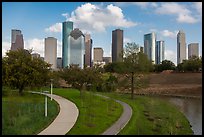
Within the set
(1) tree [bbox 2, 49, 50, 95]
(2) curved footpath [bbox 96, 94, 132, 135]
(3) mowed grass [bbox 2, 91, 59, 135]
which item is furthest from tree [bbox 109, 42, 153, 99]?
(3) mowed grass [bbox 2, 91, 59, 135]

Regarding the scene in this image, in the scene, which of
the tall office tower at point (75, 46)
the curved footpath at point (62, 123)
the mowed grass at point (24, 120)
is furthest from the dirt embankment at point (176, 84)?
the mowed grass at point (24, 120)

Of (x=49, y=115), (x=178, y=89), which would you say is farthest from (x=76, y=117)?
(x=178, y=89)

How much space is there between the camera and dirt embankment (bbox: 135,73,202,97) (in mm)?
53156

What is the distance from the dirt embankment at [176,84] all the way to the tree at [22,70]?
27.1 m

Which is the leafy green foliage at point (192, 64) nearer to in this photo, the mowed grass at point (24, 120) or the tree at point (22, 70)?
the tree at point (22, 70)

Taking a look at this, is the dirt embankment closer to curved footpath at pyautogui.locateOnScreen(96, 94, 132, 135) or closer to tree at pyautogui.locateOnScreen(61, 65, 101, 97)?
tree at pyautogui.locateOnScreen(61, 65, 101, 97)

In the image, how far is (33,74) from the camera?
26969 mm

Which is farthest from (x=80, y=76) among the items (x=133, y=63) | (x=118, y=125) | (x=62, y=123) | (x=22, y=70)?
(x=62, y=123)

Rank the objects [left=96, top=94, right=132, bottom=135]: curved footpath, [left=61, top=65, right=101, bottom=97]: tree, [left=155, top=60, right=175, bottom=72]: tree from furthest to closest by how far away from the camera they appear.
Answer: [left=155, top=60, right=175, bottom=72]: tree → [left=61, top=65, right=101, bottom=97]: tree → [left=96, top=94, right=132, bottom=135]: curved footpath

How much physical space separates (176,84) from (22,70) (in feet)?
138

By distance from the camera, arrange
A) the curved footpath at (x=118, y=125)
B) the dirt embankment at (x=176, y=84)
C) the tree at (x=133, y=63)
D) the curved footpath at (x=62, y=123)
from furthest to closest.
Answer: the dirt embankment at (x=176, y=84) < the tree at (x=133, y=63) < the curved footpath at (x=118, y=125) < the curved footpath at (x=62, y=123)

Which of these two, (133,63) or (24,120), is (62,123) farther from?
(133,63)

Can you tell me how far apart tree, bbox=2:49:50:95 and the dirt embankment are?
27.1 meters

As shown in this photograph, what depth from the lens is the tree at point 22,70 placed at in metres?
26.5
